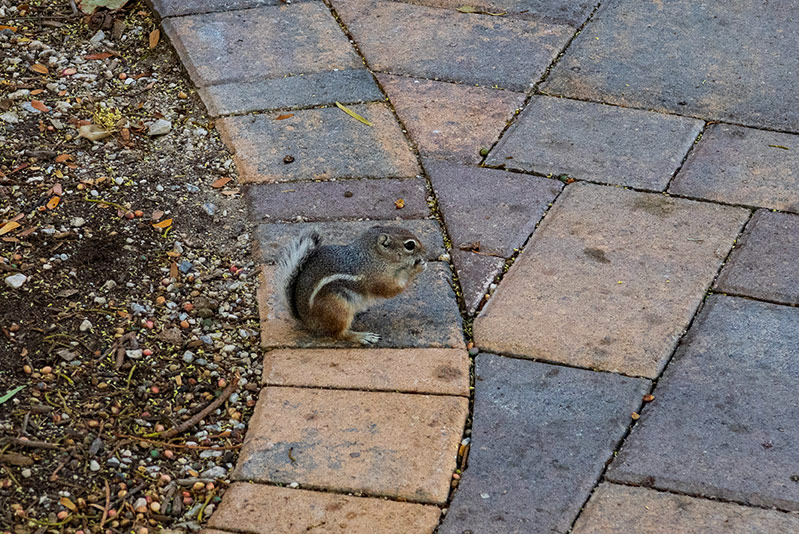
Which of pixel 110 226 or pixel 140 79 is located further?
pixel 140 79

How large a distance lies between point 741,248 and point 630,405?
104cm

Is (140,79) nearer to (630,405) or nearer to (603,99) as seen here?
(603,99)

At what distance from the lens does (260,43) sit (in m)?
5.17

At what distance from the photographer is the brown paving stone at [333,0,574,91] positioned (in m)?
4.98

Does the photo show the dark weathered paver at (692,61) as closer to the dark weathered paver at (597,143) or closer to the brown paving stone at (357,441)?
the dark weathered paver at (597,143)

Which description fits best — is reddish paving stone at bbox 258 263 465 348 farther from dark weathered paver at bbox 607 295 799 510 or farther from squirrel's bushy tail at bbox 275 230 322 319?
Result: dark weathered paver at bbox 607 295 799 510

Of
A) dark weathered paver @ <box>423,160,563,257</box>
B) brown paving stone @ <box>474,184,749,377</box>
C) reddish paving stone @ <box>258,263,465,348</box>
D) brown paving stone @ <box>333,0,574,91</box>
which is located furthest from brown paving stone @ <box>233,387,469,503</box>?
brown paving stone @ <box>333,0,574,91</box>

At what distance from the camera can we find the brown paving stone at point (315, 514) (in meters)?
2.85

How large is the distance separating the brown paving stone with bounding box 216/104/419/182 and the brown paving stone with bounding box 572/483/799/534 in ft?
6.21

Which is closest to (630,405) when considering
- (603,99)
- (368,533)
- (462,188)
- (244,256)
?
(368,533)

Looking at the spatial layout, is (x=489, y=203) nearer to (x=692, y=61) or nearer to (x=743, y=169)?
(x=743, y=169)

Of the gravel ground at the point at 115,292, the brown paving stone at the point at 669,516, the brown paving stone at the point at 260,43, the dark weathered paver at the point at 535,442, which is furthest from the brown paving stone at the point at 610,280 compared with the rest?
the brown paving stone at the point at 260,43

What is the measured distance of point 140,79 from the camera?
4988 mm

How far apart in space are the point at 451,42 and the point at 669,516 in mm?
3044
